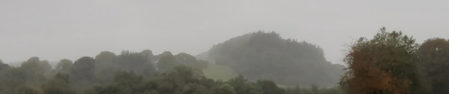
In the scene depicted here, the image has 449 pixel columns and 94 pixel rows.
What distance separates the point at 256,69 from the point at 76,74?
7032 cm

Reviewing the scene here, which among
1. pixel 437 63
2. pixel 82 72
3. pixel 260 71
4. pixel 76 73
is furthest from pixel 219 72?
pixel 437 63

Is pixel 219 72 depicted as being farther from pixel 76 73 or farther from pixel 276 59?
pixel 76 73

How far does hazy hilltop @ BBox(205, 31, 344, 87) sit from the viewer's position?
155 metres

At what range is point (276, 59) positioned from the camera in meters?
162

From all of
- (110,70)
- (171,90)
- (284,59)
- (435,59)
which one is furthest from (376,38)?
(284,59)

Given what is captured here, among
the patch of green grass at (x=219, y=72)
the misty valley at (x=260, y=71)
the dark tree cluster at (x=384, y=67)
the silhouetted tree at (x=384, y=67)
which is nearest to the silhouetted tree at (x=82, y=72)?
the misty valley at (x=260, y=71)

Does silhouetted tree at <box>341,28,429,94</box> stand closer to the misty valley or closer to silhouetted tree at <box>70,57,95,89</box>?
the misty valley

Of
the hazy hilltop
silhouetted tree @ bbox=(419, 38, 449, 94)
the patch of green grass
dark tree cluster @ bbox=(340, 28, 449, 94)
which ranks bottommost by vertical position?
dark tree cluster @ bbox=(340, 28, 449, 94)

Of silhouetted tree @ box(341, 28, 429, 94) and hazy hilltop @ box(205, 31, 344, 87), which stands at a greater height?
hazy hilltop @ box(205, 31, 344, 87)

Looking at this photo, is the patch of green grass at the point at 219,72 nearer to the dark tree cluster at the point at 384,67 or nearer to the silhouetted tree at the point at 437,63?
the silhouetted tree at the point at 437,63

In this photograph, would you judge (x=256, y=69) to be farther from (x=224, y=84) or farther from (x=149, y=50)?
(x=224, y=84)

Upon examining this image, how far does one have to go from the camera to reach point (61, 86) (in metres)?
68.8

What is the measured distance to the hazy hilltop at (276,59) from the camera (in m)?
155

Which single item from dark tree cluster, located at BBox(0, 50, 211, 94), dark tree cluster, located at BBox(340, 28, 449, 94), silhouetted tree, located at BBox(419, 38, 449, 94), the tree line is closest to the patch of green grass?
A: dark tree cluster, located at BBox(0, 50, 211, 94)
